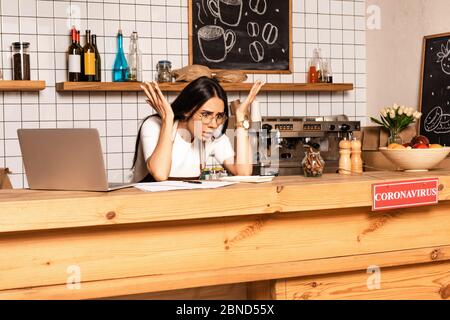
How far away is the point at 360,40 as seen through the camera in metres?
4.67

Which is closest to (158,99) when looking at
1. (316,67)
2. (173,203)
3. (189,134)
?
(189,134)

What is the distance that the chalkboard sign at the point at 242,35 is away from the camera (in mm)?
4234

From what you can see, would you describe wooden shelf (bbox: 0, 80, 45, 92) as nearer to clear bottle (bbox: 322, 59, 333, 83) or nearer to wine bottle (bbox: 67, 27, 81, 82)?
wine bottle (bbox: 67, 27, 81, 82)

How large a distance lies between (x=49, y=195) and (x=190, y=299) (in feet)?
1.74

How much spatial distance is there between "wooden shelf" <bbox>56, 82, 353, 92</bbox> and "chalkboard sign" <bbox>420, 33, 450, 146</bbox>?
680 millimetres

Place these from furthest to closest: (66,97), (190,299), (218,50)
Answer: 1. (218,50)
2. (66,97)
3. (190,299)

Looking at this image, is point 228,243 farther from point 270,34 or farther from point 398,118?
point 270,34

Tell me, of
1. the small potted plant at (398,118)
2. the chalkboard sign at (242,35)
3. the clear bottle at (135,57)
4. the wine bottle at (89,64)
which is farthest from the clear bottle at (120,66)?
the small potted plant at (398,118)

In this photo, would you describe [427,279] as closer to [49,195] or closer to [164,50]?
[49,195]

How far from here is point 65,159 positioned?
1856 millimetres

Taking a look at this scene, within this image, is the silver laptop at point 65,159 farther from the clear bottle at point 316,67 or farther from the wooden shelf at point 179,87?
the clear bottle at point 316,67

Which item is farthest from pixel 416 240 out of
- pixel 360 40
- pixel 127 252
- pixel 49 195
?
pixel 360 40

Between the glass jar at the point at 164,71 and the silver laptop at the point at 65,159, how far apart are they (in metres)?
2.11

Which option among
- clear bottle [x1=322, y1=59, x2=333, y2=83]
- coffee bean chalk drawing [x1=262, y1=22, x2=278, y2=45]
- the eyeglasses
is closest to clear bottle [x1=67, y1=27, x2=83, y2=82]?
coffee bean chalk drawing [x1=262, y1=22, x2=278, y2=45]
